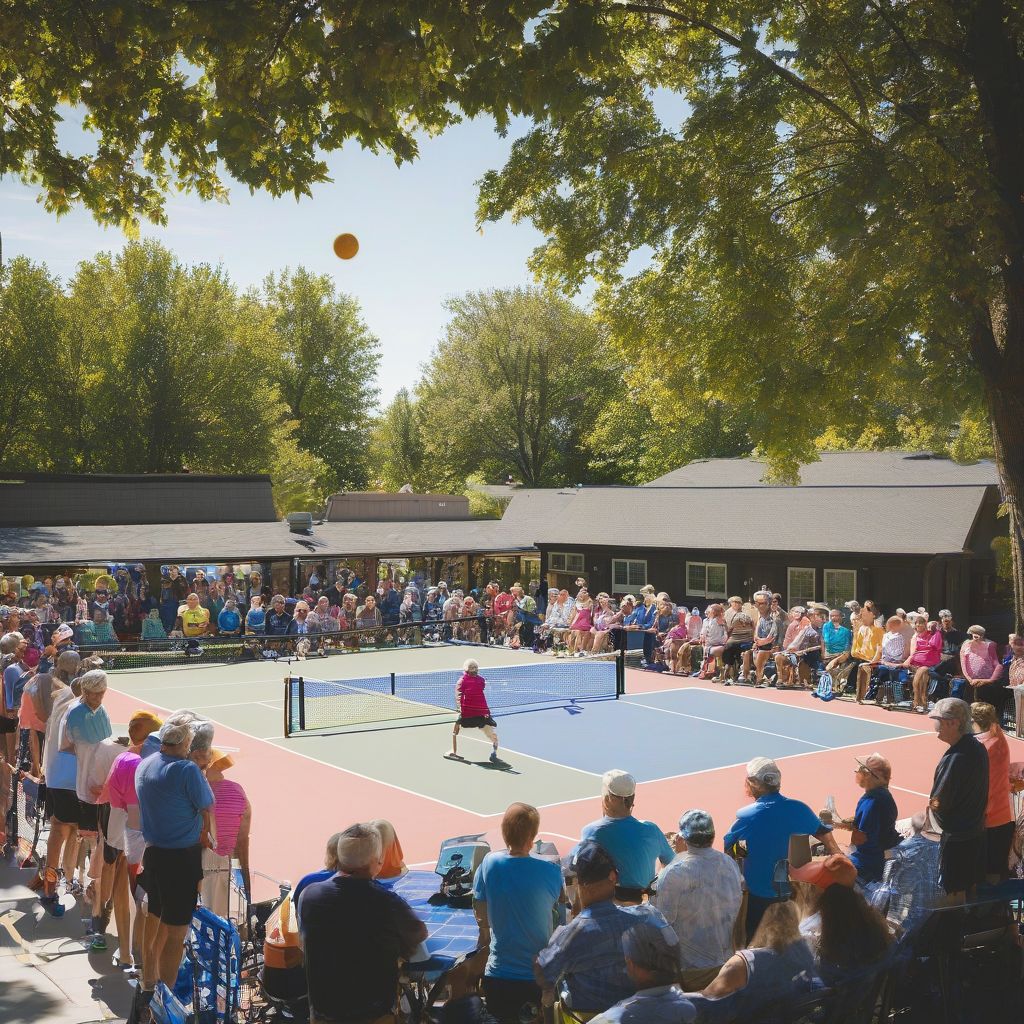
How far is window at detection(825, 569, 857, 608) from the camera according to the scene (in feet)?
93.5

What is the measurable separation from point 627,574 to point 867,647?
41.0ft

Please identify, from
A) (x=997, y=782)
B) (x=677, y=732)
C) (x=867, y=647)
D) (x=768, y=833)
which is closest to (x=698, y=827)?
(x=768, y=833)

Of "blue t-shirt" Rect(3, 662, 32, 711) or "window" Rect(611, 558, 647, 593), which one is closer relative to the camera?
"blue t-shirt" Rect(3, 662, 32, 711)

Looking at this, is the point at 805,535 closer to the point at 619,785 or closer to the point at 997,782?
the point at 997,782

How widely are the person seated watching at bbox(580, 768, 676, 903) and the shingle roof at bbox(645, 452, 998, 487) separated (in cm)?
2408

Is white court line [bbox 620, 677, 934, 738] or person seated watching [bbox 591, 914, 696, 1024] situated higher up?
person seated watching [bbox 591, 914, 696, 1024]

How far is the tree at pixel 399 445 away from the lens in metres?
78.2

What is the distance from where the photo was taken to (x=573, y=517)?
3634cm

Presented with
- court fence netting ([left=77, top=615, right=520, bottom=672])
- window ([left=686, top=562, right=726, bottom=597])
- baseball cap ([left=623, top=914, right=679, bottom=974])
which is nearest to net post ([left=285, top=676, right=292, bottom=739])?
court fence netting ([left=77, top=615, right=520, bottom=672])

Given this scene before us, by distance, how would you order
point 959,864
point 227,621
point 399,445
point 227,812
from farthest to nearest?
point 399,445, point 227,621, point 227,812, point 959,864

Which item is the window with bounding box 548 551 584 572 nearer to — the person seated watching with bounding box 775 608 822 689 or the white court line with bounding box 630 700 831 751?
the person seated watching with bounding box 775 608 822 689

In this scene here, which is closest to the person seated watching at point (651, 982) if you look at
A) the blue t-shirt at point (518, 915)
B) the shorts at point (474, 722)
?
the blue t-shirt at point (518, 915)

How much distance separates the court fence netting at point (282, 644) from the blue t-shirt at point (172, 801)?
63.8 ft

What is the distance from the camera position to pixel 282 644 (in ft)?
99.8
